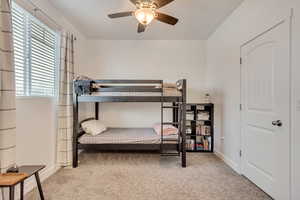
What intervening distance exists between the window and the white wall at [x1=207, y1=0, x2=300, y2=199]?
3182mm

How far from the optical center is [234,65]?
3209mm

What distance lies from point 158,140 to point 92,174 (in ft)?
4.18

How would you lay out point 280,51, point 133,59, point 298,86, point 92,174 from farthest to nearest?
1. point 133,59
2. point 92,174
3. point 280,51
4. point 298,86

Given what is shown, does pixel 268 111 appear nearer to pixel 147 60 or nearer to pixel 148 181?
pixel 148 181

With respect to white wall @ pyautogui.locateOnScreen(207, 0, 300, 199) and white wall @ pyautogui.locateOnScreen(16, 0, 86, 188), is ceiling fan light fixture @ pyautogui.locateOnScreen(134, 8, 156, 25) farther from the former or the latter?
white wall @ pyautogui.locateOnScreen(16, 0, 86, 188)

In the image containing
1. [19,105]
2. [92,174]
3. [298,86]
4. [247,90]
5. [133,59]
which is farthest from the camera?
[133,59]

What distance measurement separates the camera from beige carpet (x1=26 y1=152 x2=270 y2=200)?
233 centimetres

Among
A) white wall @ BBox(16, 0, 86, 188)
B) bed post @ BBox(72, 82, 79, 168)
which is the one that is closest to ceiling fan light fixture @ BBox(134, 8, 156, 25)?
white wall @ BBox(16, 0, 86, 188)

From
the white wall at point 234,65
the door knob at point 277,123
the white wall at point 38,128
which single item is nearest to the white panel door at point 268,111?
the door knob at point 277,123

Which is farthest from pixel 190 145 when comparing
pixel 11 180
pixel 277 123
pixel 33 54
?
pixel 33 54

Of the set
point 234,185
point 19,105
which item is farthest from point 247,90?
point 19,105

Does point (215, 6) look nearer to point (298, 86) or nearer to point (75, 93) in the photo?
point (298, 86)

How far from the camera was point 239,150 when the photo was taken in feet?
9.93

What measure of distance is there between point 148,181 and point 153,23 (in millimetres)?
2977
